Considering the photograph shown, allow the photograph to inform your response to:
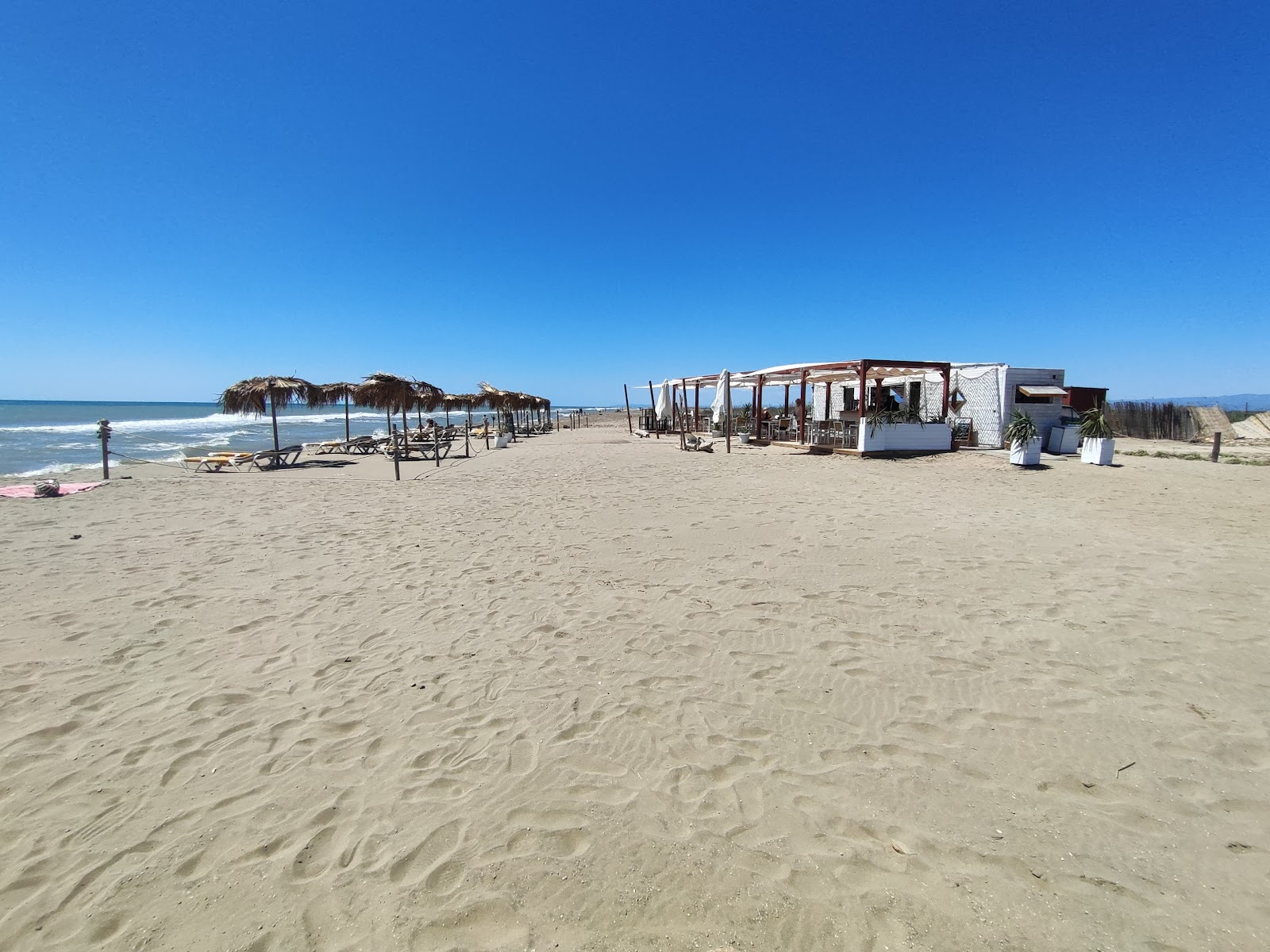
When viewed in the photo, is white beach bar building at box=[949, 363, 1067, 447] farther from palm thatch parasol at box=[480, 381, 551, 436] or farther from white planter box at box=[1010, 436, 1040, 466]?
palm thatch parasol at box=[480, 381, 551, 436]

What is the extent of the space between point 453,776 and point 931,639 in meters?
2.99

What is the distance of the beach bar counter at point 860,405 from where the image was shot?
1461cm

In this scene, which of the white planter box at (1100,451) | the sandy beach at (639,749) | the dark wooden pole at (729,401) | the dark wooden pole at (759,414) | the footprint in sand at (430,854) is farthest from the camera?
the dark wooden pole at (759,414)

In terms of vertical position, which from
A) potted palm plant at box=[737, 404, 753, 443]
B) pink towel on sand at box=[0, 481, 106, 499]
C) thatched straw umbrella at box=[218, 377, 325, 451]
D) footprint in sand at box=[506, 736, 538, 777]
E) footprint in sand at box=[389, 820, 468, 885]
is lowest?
footprint in sand at box=[389, 820, 468, 885]

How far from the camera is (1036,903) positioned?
1.74 m

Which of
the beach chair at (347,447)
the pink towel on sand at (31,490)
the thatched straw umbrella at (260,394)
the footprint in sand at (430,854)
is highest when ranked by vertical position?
the thatched straw umbrella at (260,394)

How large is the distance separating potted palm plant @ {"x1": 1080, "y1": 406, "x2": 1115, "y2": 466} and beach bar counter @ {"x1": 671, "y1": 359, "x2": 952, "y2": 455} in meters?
2.96

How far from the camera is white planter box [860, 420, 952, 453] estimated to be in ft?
47.4

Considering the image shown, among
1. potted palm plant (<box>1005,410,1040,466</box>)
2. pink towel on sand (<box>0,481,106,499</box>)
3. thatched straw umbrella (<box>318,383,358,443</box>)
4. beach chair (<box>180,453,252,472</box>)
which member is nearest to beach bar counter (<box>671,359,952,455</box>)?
potted palm plant (<box>1005,410,1040,466</box>)

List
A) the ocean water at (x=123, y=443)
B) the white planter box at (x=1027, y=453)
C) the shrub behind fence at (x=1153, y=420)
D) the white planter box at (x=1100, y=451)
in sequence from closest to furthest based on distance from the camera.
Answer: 1. the white planter box at (x=1027, y=453)
2. the white planter box at (x=1100, y=451)
3. the ocean water at (x=123, y=443)
4. the shrub behind fence at (x=1153, y=420)

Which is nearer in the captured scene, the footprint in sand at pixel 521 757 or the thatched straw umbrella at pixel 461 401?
the footprint in sand at pixel 521 757

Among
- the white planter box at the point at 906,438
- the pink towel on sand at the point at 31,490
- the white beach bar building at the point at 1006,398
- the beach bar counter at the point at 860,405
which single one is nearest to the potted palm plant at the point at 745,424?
the beach bar counter at the point at 860,405

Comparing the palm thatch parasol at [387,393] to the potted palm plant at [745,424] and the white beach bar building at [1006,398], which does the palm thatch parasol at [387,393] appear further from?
→ the white beach bar building at [1006,398]

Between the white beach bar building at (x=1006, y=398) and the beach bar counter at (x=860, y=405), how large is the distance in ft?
3.04
